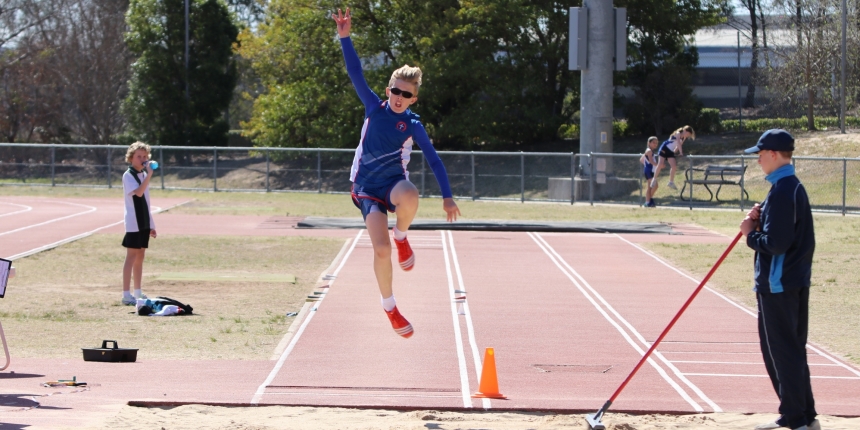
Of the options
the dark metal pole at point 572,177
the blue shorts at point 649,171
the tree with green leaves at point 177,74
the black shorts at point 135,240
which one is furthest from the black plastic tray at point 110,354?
the tree with green leaves at point 177,74

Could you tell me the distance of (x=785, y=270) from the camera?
6.43 metres

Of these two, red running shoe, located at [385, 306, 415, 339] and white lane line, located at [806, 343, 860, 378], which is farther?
white lane line, located at [806, 343, 860, 378]

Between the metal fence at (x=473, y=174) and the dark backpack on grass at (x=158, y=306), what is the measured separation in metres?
18.0

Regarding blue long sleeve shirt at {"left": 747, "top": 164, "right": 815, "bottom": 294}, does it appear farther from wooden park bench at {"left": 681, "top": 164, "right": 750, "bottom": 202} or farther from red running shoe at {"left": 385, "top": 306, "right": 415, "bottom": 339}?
wooden park bench at {"left": 681, "top": 164, "right": 750, "bottom": 202}

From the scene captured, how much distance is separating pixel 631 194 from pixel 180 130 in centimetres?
2188

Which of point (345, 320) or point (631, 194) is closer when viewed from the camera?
point (345, 320)

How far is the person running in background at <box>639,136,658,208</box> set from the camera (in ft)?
84.9

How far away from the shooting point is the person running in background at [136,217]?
1216cm

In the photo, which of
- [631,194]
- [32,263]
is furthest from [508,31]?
[32,263]

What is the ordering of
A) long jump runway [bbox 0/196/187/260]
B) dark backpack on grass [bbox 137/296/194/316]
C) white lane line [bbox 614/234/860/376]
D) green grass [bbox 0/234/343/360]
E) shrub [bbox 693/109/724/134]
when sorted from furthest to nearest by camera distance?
shrub [bbox 693/109/724/134]
long jump runway [bbox 0/196/187/260]
dark backpack on grass [bbox 137/296/194/316]
green grass [bbox 0/234/343/360]
white lane line [bbox 614/234/860/376]

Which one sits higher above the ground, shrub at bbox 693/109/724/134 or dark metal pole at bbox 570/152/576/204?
shrub at bbox 693/109/724/134

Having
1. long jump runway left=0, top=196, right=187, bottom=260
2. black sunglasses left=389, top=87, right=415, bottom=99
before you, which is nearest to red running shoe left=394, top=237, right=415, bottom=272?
black sunglasses left=389, top=87, right=415, bottom=99

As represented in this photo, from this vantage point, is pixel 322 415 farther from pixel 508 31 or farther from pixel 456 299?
pixel 508 31

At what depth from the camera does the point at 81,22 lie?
46750 mm
